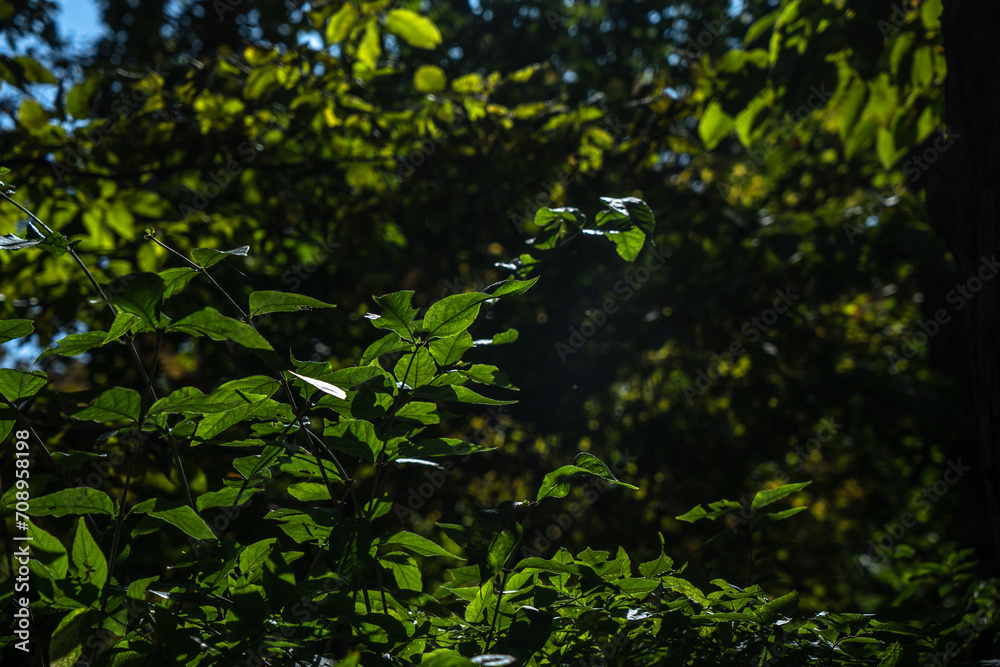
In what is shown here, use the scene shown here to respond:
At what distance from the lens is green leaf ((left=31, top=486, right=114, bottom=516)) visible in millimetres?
813

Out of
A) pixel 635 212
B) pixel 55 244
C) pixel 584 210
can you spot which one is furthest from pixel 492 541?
pixel 584 210

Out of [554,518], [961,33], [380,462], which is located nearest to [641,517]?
[554,518]

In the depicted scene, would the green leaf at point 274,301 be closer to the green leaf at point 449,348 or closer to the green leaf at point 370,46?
the green leaf at point 449,348

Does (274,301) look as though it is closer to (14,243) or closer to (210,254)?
(210,254)

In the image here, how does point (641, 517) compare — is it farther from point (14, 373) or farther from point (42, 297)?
point (14, 373)

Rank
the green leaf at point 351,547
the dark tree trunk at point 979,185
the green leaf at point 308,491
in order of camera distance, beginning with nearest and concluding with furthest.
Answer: the green leaf at point 351,547
the green leaf at point 308,491
the dark tree trunk at point 979,185

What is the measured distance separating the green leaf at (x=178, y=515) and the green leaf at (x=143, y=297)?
0.90 feet

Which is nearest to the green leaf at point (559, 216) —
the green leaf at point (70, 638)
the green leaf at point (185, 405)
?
the green leaf at point (185, 405)

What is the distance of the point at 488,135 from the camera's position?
3221 mm

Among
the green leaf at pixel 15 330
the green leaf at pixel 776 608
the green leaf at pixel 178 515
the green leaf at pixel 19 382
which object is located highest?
the green leaf at pixel 15 330

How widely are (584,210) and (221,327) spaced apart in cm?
150

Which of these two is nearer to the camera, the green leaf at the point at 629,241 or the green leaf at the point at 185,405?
the green leaf at the point at 185,405

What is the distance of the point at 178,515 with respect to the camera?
2.86 feet

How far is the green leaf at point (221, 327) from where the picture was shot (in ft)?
2.40
